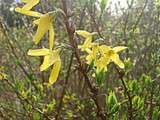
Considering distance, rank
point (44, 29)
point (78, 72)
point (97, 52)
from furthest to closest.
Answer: point (78, 72), point (97, 52), point (44, 29)

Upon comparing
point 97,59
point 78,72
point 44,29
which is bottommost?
point 78,72

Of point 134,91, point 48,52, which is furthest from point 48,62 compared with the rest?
point 134,91

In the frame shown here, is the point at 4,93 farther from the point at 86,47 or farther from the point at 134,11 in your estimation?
the point at 86,47

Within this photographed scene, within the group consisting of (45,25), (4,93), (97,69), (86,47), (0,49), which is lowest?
(4,93)

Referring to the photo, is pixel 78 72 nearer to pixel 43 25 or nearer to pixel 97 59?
pixel 97 59

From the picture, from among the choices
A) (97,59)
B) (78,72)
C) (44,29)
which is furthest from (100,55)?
(78,72)

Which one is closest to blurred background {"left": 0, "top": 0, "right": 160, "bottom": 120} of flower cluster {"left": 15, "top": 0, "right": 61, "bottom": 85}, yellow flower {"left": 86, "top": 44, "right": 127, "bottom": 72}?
yellow flower {"left": 86, "top": 44, "right": 127, "bottom": 72}

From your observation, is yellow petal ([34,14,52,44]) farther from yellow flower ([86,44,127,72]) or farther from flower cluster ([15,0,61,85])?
yellow flower ([86,44,127,72])

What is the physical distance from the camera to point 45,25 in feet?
5.24

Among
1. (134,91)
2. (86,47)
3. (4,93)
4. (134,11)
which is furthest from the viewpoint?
(134,11)

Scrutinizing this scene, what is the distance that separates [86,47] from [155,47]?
4.73ft

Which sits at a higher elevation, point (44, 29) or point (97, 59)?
point (44, 29)

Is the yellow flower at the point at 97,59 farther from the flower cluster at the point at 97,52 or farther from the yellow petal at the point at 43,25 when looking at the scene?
the yellow petal at the point at 43,25

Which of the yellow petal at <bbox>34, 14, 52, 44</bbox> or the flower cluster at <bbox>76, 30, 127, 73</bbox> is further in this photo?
the flower cluster at <bbox>76, 30, 127, 73</bbox>
